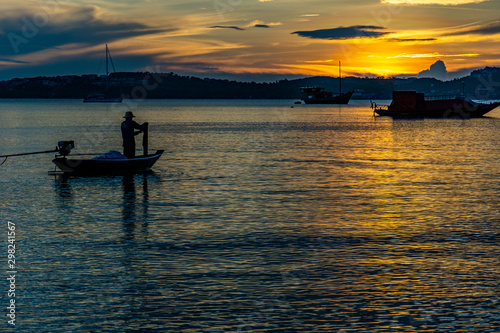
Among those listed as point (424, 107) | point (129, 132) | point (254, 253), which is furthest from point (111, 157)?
point (424, 107)

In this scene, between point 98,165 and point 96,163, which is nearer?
point 96,163

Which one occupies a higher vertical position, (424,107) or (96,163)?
(424,107)

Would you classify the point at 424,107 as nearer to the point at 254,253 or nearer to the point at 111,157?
the point at 111,157

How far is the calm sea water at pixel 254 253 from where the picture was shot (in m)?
11.3

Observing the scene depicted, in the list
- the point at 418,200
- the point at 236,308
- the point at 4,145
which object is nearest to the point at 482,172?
the point at 418,200

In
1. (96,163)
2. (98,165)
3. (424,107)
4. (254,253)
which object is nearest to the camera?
(254,253)

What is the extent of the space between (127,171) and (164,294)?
21.7 metres

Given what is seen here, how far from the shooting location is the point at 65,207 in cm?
2350

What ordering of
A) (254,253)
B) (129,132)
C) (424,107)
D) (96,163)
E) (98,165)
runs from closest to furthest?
(254,253)
(96,163)
(98,165)
(129,132)
(424,107)

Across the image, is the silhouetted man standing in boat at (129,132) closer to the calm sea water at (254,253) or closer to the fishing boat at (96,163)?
the fishing boat at (96,163)

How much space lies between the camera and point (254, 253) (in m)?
16.0

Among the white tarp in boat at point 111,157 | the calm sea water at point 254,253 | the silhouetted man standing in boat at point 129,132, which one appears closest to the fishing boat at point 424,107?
the calm sea water at point 254,253

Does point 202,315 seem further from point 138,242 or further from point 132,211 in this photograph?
point 132,211

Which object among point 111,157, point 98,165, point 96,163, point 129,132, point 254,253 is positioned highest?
point 129,132
